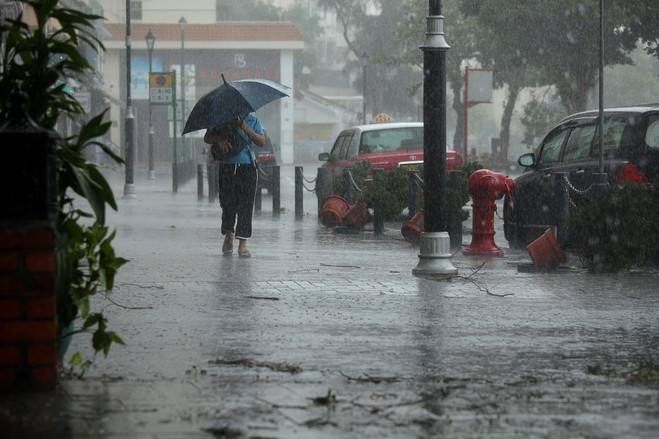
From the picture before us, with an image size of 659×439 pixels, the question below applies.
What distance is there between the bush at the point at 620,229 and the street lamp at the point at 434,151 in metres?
1.34

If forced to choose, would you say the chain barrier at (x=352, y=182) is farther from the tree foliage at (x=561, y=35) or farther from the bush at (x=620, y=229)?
the tree foliage at (x=561, y=35)

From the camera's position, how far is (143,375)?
23.5 feet

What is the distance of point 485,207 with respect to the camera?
16891 millimetres

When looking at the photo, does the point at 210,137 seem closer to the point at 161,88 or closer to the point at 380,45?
the point at 161,88

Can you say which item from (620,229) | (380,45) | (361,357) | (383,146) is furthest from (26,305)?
(380,45)

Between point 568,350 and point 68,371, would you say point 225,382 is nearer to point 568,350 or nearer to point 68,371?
point 68,371

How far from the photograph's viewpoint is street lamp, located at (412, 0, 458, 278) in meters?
13.4

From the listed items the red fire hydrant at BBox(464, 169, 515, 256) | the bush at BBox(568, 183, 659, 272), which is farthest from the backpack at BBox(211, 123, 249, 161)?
the bush at BBox(568, 183, 659, 272)

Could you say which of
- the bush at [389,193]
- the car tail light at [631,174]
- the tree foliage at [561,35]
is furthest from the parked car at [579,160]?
the tree foliage at [561,35]

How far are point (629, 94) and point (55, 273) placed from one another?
12017cm

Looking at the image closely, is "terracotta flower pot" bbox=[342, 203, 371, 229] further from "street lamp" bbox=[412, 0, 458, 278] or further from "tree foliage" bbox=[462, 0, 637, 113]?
"tree foliage" bbox=[462, 0, 637, 113]

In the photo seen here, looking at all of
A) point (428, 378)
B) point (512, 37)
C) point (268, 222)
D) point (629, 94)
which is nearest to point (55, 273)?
point (428, 378)

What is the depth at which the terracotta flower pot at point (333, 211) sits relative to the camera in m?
21.4

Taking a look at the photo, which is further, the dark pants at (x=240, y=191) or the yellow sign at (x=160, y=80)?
the yellow sign at (x=160, y=80)
